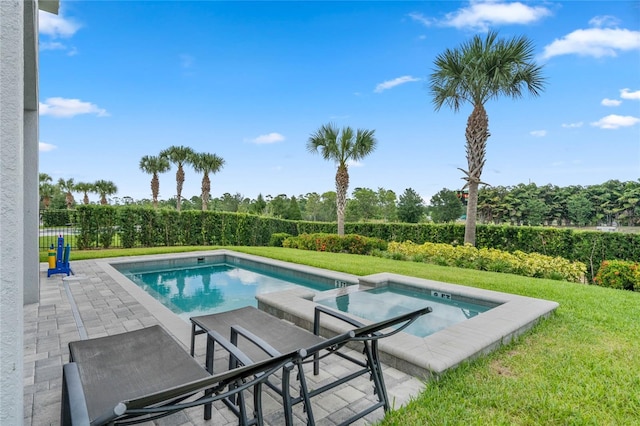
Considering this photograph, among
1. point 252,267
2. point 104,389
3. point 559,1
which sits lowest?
point 252,267

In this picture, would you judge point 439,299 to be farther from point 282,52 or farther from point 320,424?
point 282,52

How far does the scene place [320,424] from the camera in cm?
243

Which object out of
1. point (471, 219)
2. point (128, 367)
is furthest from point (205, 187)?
point (128, 367)

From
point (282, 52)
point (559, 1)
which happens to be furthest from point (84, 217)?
point (559, 1)

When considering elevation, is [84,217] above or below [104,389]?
above

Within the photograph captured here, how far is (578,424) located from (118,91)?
20.5 metres

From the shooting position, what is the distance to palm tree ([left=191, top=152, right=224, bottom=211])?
80.4ft

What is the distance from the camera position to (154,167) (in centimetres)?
2755

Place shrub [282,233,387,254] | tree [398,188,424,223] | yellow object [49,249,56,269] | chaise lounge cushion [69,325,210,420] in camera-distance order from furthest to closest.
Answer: tree [398,188,424,223]
shrub [282,233,387,254]
yellow object [49,249,56,269]
chaise lounge cushion [69,325,210,420]

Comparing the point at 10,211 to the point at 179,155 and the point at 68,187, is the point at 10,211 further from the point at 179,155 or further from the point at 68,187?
the point at 68,187

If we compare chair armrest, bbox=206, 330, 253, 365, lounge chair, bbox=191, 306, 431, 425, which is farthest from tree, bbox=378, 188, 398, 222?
chair armrest, bbox=206, 330, 253, 365

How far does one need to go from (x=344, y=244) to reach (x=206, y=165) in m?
14.8

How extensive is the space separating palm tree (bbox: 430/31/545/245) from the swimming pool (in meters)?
6.94

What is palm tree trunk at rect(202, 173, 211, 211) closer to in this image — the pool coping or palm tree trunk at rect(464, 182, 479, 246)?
the pool coping
